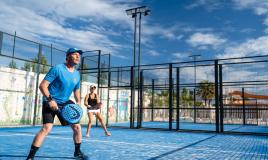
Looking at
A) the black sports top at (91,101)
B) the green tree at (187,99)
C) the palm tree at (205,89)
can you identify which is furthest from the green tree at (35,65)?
the green tree at (187,99)

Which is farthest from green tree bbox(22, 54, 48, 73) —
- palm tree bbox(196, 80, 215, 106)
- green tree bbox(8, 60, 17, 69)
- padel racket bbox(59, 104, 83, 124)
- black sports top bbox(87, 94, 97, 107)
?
padel racket bbox(59, 104, 83, 124)

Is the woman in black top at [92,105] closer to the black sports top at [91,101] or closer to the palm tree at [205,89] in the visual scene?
the black sports top at [91,101]

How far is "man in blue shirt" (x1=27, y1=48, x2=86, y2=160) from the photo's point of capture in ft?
12.8

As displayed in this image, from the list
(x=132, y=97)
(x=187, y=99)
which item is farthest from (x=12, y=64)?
(x=187, y=99)

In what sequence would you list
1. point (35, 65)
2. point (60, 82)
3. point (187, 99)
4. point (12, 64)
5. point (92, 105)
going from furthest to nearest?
point (187, 99)
point (35, 65)
point (12, 64)
point (92, 105)
point (60, 82)

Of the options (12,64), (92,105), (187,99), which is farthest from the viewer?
(187,99)

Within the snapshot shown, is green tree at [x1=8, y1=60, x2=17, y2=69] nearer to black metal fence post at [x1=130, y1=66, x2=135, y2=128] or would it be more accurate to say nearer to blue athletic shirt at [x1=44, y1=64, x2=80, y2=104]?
black metal fence post at [x1=130, y1=66, x2=135, y2=128]

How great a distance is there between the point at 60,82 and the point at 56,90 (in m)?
0.16

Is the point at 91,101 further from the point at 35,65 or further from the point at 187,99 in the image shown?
the point at 187,99

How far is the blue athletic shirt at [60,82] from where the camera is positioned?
4.08 m

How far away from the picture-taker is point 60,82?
4.15m

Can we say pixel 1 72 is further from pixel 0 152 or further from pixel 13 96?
pixel 0 152

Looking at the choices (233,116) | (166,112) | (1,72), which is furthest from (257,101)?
(1,72)

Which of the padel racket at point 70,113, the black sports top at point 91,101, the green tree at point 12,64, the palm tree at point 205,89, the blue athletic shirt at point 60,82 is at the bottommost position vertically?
the padel racket at point 70,113
